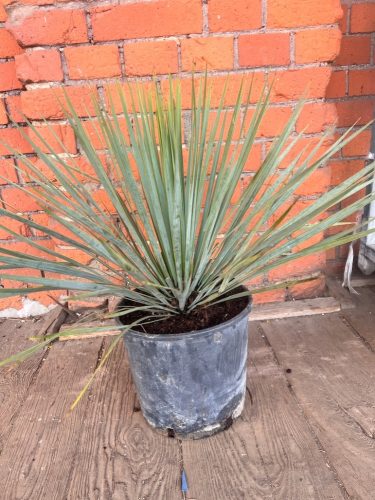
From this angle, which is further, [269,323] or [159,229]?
[269,323]

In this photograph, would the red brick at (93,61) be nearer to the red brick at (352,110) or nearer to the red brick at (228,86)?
the red brick at (228,86)

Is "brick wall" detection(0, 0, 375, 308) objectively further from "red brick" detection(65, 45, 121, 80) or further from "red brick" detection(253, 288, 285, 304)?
"red brick" detection(253, 288, 285, 304)

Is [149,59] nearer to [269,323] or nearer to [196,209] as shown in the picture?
[196,209]

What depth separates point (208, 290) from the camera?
902mm

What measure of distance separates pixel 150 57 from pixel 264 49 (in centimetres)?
33

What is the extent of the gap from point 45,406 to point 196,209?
2.15 ft

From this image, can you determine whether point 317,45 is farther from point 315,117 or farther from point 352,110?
point 352,110

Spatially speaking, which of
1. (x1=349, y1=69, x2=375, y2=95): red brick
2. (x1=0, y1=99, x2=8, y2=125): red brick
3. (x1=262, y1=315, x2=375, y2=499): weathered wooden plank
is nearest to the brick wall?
(x1=0, y1=99, x2=8, y2=125): red brick

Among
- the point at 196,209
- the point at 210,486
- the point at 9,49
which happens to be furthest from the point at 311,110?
the point at 210,486

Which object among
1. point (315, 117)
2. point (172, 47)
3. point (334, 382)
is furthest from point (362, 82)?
point (334, 382)

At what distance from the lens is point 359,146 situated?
1548 mm

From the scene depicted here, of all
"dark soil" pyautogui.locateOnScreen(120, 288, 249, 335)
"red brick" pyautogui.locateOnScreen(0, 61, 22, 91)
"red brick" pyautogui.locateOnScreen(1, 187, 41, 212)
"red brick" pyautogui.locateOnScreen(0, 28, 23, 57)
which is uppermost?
"red brick" pyautogui.locateOnScreen(0, 28, 23, 57)

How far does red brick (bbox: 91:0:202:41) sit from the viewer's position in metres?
1.21

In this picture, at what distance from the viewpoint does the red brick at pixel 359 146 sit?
5.04ft
